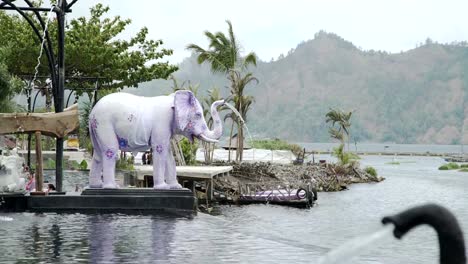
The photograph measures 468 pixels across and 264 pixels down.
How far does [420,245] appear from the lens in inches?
976

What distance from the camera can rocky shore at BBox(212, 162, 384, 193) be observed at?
141 ft

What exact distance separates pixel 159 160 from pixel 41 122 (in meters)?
2.79

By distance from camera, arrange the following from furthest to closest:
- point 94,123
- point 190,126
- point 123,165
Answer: point 123,165 < point 190,126 < point 94,123

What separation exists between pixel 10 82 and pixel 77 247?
8.41m

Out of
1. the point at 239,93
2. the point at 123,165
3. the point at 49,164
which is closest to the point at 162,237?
the point at 123,165

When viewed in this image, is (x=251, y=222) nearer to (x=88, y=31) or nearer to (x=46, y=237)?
(x=88, y=31)

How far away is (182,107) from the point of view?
19.0 metres

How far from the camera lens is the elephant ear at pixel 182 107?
745 inches

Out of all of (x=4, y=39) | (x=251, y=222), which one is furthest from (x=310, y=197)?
(x=4, y=39)

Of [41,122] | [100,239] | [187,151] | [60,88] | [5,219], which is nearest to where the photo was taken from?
[100,239]

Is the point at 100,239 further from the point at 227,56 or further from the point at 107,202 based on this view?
the point at 227,56

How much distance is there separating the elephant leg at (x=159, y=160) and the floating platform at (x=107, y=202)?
209 mm

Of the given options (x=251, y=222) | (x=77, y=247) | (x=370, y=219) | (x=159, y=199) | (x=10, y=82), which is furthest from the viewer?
(x=370, y=219)

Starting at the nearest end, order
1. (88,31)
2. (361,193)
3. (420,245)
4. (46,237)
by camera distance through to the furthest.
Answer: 1. (46,237)
2. (420,245)
3. (88,31)
4. (361,193)
